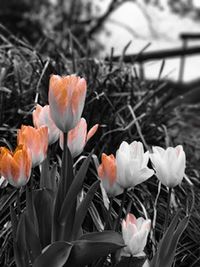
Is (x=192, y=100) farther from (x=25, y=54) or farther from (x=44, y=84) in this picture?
(x=44, y=84)

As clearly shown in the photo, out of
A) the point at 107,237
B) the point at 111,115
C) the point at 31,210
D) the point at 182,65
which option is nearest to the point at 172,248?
the point at 107,237

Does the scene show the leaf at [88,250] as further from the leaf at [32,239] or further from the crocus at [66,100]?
the crocus at [66,100]

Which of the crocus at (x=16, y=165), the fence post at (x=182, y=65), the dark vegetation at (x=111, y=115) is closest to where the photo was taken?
the crocus at (x=16, y=165)

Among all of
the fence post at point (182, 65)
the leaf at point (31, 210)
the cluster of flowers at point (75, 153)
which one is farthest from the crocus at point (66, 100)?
the fence post at point (182, 65)

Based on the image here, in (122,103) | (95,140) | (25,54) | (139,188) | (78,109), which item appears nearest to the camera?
(78,109)

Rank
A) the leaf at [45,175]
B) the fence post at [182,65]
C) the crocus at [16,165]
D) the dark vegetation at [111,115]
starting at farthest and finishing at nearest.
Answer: the fence post at [182,65], the dark vegetation at [111,115], the leaf at [45,175], the crocus at [16,165]

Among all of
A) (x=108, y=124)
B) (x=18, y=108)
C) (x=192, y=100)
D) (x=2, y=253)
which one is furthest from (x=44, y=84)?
(x=192, y=100)
